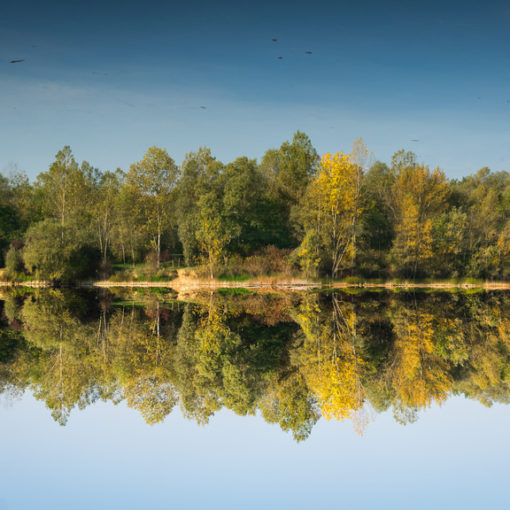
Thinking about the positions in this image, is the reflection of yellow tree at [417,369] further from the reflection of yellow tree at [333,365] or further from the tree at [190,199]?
the tree at [190,199]

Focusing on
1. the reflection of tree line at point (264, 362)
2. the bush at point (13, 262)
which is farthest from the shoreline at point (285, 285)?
the reflection of tree line at point (264, 362)

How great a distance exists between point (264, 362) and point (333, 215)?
32.8 m

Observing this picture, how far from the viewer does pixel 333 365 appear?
11789 mm

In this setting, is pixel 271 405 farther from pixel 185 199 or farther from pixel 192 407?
pixel 185 199

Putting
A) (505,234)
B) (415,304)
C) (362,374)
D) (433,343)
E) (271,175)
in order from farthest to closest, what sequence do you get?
(271,175)
(505,234)
(415,304)
(433,343)
(362,374)

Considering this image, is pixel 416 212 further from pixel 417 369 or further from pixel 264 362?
pixel 264 362

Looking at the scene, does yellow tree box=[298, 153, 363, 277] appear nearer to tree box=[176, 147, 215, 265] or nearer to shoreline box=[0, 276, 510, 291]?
shoreline box=[0, 276, 510, 291]

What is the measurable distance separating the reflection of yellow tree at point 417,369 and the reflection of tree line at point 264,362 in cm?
3

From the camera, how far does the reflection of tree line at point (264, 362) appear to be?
30.9 ft

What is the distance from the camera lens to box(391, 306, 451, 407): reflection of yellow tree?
965 cm

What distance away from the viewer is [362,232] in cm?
4278

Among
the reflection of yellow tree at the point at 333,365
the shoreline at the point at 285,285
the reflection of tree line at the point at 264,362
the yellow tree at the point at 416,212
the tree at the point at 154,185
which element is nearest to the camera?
the reflection of yellow tree at the point at 333,365

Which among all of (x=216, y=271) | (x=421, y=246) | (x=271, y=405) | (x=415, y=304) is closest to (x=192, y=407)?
(x=271, y=405)

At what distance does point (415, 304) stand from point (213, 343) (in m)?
15.5
